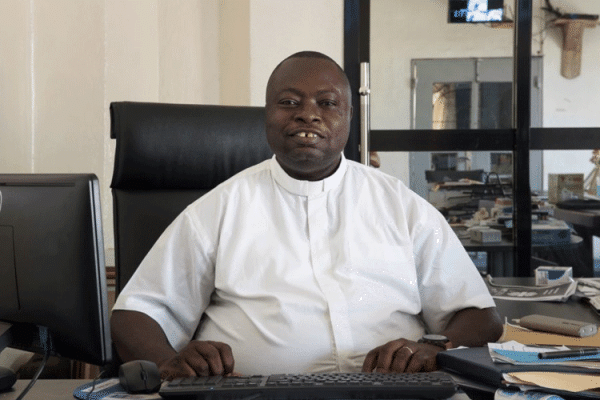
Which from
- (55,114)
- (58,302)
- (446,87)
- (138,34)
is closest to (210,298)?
(58,302)

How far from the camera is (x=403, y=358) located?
49.1 inches

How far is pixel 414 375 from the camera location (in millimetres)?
971

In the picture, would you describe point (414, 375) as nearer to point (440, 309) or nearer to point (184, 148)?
point (440, 309)

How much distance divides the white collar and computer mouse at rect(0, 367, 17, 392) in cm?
70

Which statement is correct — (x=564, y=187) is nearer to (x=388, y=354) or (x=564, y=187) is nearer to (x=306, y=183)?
(x=306, y=183)

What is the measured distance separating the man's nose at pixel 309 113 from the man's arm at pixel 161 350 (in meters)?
0.54

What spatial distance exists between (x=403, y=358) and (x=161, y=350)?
0.48 metres

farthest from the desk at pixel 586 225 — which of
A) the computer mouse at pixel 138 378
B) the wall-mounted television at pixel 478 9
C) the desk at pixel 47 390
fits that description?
the computer mouse at pixel 138 378

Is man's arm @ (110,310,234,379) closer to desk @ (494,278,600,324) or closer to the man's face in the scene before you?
the man's face

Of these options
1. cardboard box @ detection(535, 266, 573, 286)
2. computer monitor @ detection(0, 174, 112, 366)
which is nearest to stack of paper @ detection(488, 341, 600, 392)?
computer monitor @ detection(0, 174, 112, 366)

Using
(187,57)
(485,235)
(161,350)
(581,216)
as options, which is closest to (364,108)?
(187,57)

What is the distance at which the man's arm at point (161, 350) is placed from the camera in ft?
3.96

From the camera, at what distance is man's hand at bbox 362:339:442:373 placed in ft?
4.09

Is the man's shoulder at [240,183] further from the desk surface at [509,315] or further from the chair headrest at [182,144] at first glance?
the desk surface at [509,315]
